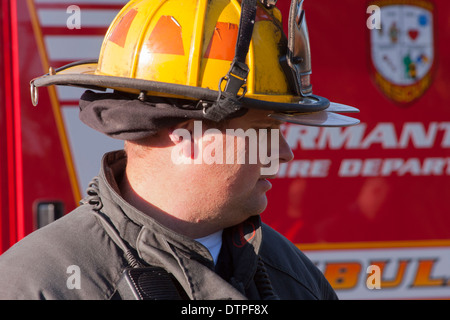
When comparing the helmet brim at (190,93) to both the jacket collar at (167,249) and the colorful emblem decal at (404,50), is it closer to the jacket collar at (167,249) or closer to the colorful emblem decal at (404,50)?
the jacket collar at (167,249)

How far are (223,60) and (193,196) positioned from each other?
0.39 m

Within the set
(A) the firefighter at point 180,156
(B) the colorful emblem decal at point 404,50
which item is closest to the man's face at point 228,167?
(A) the firefighter at point 180,156

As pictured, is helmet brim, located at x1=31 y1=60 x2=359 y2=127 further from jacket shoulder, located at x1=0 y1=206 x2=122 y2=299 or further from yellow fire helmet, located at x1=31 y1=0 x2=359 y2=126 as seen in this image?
jacket shoulder, located at x1=0 y1=206 x2=122 y2=299

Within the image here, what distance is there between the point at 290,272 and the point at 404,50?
159cm

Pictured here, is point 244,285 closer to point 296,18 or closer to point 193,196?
point 193,196

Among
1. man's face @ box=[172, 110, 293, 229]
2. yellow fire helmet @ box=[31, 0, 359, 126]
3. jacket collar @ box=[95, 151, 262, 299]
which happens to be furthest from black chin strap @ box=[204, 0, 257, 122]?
jacket collar @ box=[95, 151, 262, 299]

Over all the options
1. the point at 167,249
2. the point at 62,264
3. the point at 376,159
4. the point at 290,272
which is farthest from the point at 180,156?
the point at 376,159

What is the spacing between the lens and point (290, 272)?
1985 millimetres

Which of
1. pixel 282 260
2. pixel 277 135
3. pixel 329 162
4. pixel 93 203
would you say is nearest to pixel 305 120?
pixel 277 135

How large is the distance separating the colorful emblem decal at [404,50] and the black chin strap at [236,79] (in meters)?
1.58

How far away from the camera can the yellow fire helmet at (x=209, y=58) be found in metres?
1.69

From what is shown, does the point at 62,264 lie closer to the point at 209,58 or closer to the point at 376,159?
the point at 209,58

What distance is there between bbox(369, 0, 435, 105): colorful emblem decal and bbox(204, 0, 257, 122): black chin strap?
1.58 metres

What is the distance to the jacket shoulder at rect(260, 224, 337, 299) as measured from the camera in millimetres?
1946
